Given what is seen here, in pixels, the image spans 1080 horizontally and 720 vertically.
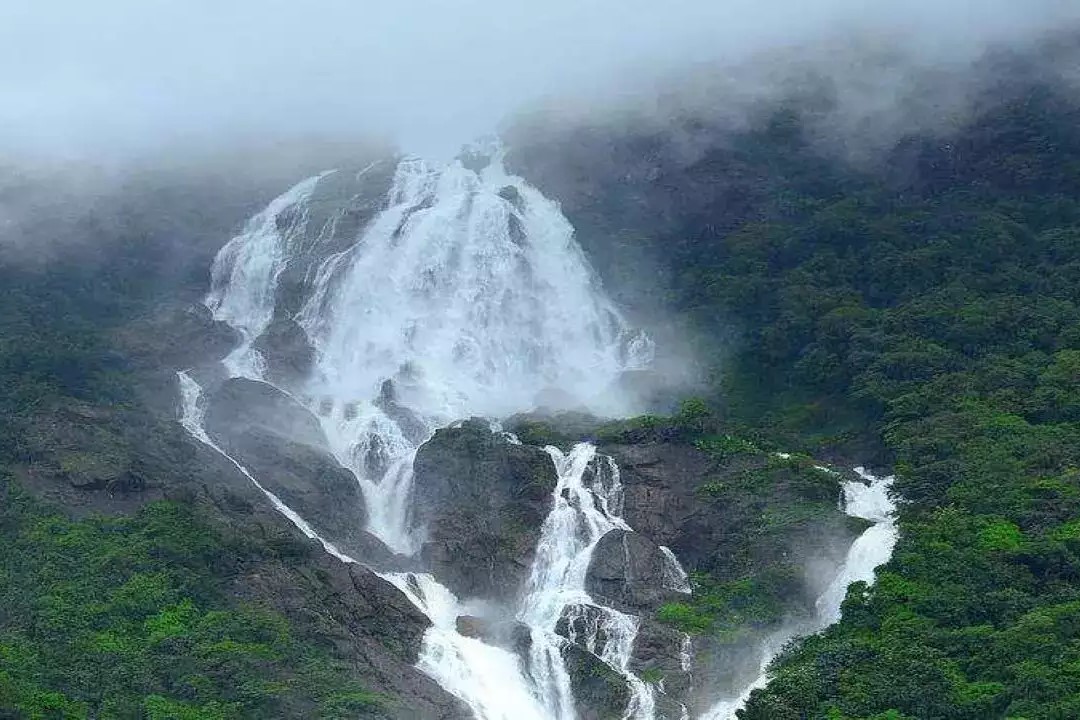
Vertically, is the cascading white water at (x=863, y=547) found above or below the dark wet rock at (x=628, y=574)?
above

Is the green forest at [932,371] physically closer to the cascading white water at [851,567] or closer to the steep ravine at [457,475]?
the cascading white water at [851,567]

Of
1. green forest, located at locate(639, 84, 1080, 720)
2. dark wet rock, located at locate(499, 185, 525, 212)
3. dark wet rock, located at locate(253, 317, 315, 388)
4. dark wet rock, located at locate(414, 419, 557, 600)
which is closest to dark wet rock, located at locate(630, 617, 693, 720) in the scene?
green forest, located at locate(639, 84, 1080, 720)

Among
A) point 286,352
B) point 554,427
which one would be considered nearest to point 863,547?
point 554,427

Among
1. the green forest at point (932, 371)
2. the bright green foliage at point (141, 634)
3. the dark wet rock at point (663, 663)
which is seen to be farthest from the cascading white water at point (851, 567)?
the bright green foliage at point (141, 634)

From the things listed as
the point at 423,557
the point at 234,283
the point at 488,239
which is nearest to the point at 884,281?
the point at 488,239

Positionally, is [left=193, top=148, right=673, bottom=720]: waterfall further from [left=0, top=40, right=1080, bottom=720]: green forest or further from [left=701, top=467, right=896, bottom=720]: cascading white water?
[left=701, top=467, right=896, bottom=720]: cascading white water

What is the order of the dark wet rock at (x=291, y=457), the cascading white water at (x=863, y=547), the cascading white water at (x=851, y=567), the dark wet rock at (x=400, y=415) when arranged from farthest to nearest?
the dark wet rock at (x=400, y=415) < the dark wet rock at (x=291, y=457) < the cascading white water at (x=863, y=547) < the cascading white water at (x=851, y=567)
